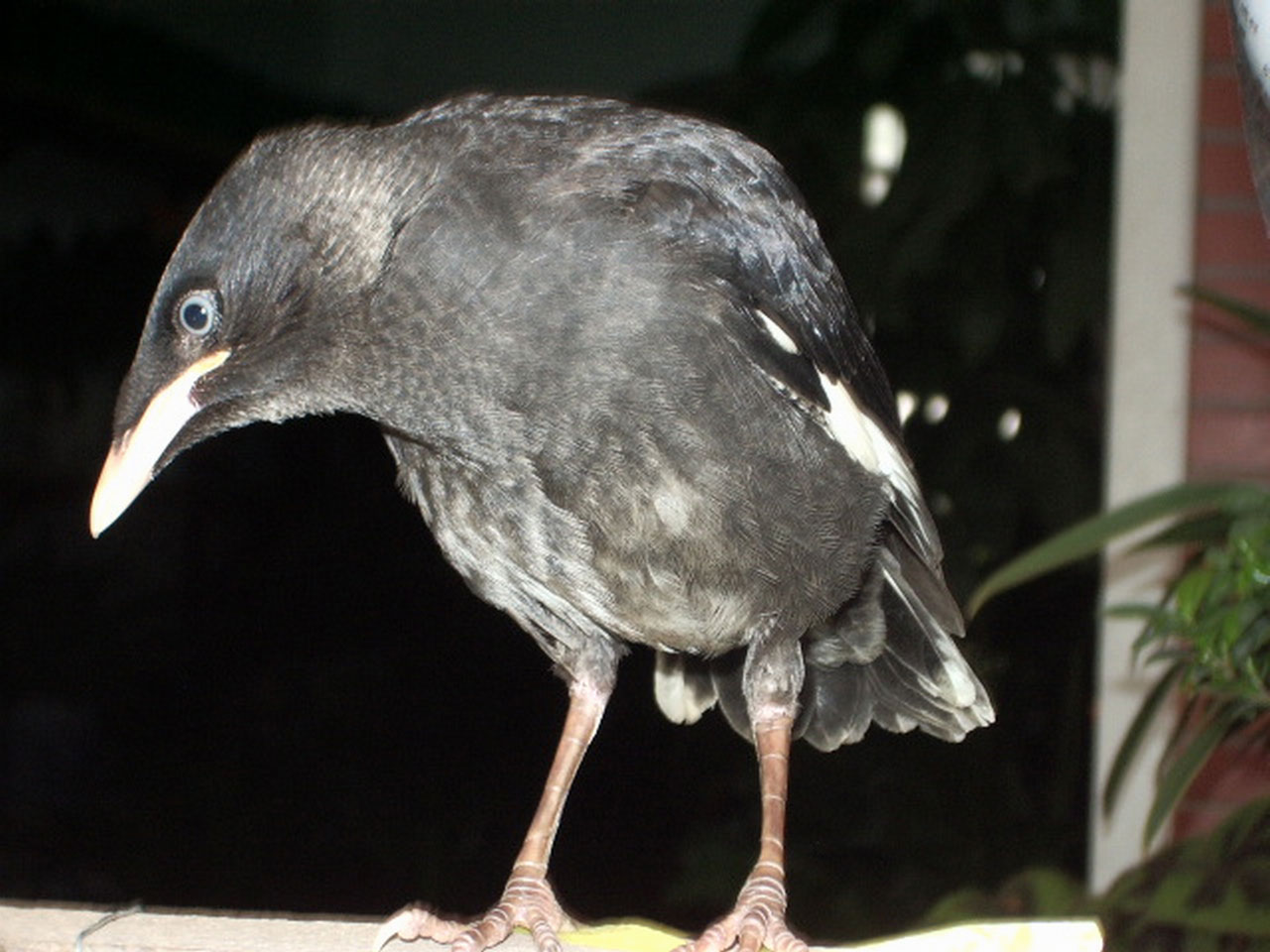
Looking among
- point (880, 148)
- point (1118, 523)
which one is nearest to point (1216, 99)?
point (880, 148)

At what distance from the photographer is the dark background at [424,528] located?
3119 mm

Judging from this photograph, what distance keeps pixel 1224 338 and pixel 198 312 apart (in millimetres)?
2272

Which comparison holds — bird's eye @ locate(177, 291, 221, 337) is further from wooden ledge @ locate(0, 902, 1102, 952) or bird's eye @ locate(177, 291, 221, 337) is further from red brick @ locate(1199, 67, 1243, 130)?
red brick @ locate(1199, 67, 1243, 130)

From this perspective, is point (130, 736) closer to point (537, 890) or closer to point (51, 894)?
point (51, 894)

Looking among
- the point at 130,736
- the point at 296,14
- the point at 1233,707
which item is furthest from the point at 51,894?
the point at 1233,707

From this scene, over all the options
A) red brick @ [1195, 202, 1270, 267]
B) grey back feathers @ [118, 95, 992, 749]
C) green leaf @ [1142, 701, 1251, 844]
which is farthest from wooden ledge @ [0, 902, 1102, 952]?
red brick @ [1195, 202, 1270, 267]

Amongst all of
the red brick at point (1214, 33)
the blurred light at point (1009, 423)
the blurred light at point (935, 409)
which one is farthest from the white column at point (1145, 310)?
the blurred light at point (935, 409)

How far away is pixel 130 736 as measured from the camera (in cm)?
328

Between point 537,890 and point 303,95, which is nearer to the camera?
point 537,890

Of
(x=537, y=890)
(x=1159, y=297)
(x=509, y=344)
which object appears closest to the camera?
(x=509, y=344)

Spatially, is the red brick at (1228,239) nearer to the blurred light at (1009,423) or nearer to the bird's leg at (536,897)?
the blurred light at (1009,423)

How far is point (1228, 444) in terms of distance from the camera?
3008mm

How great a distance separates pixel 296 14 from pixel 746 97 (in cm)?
97

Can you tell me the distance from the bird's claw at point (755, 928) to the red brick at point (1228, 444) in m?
1.88
